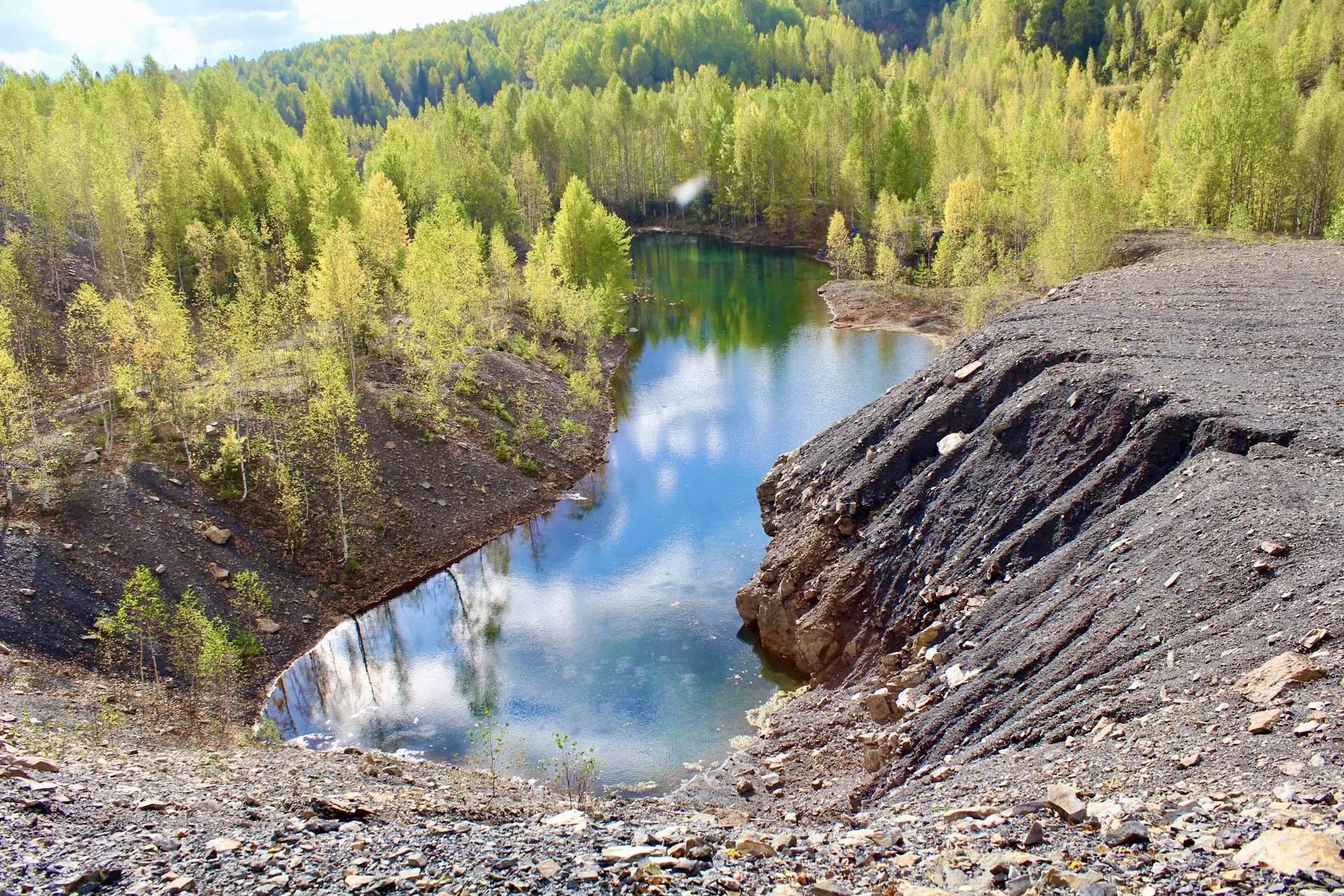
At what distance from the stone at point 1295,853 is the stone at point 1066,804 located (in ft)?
7.95

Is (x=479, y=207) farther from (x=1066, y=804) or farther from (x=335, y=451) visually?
(x=1066, y=804)

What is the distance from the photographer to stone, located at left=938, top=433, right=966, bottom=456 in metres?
30.3

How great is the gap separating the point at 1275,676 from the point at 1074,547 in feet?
28.9

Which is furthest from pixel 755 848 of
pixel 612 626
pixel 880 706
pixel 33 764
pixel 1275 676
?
pixel 612 626

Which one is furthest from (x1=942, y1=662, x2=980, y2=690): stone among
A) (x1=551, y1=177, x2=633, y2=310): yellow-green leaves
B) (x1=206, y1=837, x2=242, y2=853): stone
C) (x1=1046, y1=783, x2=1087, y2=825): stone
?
(x1=551, y1=177, x2=633, y2=310): yellow-green leaves

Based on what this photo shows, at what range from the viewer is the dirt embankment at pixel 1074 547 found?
1675cm

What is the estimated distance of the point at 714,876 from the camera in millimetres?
12680

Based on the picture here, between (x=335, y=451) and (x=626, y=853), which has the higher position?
(x=626, y=853)

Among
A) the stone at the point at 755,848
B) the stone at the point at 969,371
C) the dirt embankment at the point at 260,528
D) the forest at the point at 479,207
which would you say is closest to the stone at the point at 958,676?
the stone at the point at 755,848

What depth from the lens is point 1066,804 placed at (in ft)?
43.3

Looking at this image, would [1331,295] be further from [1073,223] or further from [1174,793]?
[1174,793]

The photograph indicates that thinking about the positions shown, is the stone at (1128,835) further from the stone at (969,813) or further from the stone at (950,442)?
the stone at (950,442)

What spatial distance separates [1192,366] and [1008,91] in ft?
375

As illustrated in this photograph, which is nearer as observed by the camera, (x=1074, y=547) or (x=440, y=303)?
(x=1074, y=547)
